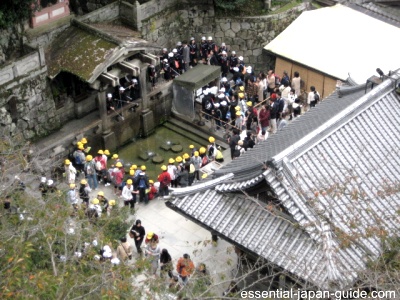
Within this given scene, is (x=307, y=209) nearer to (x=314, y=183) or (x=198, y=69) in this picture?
(x=314, y=183)

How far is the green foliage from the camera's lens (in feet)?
92.0

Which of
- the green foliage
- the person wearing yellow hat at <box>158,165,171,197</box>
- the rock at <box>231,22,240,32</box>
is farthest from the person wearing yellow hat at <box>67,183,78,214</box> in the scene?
the rock at <box>231,22,240,32</box>

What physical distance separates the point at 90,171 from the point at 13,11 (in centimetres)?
679

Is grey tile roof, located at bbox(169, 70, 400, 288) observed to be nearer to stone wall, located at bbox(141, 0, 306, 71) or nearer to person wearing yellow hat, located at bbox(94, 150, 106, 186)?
person wearing yellow hat, located at bbox(94, 150, 106, 186)

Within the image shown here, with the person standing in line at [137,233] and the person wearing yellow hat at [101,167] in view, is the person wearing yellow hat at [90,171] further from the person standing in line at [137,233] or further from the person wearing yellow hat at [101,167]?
the person standing in line at [137,233]

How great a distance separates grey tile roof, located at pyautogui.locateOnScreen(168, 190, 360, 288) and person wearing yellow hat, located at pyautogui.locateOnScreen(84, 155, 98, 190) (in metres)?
7.42

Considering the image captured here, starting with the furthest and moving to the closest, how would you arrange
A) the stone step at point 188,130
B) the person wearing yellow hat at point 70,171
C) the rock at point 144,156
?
the stone step at point 188,130, the rock at point 144,156, the person wearing yellow hat at point 70,171

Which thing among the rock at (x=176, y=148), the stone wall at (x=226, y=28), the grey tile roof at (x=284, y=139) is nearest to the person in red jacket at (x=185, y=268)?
the grey tile roof at (x=284, y=139)

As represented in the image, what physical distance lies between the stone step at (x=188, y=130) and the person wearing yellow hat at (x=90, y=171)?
18.7ft

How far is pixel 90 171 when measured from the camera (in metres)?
28.2

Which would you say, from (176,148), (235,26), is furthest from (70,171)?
(235,26)

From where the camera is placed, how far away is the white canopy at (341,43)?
32656 mm

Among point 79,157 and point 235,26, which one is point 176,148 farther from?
point 235,26

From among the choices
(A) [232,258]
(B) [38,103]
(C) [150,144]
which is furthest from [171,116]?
(A) [232,258]
